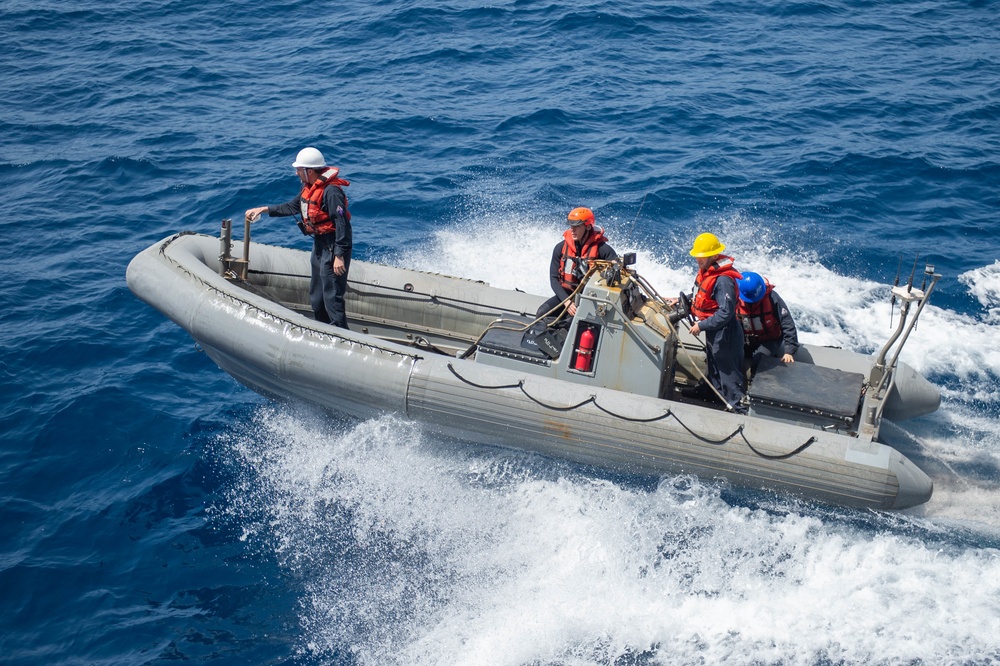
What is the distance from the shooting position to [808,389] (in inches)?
300

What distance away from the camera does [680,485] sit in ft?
25.2

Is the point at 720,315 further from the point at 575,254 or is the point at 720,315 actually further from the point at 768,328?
the point at 575,254

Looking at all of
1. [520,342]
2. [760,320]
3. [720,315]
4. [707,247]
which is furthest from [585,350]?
[760,320]

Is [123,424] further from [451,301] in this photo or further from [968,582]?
[968,582]

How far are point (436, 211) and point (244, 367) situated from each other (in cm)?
451

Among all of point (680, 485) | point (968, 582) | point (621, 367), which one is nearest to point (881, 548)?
point (968, 582)

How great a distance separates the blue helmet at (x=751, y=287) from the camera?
7602 millimetres

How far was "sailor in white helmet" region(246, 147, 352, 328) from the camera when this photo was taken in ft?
27.1

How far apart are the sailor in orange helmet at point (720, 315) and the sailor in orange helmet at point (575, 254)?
2.89 ft

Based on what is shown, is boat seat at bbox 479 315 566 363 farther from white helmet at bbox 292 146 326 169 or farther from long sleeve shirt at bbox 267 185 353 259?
white helmet at bbox 292 146 326 169

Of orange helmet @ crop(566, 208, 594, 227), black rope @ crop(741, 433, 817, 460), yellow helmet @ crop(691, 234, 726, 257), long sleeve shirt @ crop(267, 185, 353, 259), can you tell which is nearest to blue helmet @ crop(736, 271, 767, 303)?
yellow helmet @ crop(691, 234, 726, 257)

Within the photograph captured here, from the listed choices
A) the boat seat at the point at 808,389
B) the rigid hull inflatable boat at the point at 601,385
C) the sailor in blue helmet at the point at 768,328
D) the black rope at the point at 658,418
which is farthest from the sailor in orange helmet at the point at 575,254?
the boat seat at the point at 808,389

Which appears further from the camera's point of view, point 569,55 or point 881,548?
point 569,55

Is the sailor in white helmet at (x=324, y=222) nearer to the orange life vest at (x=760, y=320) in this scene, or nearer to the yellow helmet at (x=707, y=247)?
the yellow helmet at (x=707, y=247)
